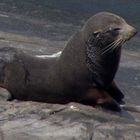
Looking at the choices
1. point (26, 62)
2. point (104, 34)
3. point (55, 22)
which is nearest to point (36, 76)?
point (26, 62)

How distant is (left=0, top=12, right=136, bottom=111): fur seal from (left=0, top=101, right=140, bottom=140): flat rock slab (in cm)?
26

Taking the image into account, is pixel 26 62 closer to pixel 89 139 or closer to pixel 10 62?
pixel 10 62

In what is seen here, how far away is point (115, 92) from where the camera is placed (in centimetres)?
744

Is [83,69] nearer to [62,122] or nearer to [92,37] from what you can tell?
[92,37]

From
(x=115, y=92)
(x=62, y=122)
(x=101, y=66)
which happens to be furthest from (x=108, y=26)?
(x=62, y=122)

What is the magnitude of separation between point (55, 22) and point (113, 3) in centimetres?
266

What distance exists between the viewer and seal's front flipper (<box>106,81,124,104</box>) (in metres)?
7.37

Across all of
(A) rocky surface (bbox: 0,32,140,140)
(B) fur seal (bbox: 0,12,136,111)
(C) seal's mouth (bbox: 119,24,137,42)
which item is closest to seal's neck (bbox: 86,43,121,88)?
(B) fur seal (bbox: 0,12,136,111)

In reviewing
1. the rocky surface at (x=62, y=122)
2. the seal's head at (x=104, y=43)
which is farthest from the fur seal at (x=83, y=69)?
the rocky surface at (x=62, y=122)

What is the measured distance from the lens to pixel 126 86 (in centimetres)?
852

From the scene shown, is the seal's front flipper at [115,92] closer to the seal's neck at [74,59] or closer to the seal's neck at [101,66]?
the seal's neck at [101,66]

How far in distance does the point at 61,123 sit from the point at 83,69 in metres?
1.04

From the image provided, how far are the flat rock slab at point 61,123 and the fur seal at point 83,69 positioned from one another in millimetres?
264

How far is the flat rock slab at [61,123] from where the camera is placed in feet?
19.5
